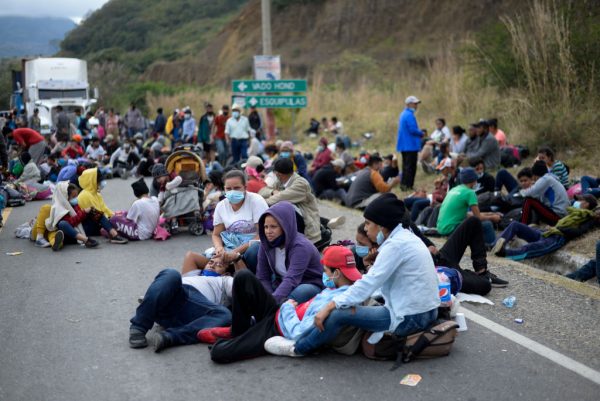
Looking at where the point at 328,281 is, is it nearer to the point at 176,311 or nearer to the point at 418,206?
the point at 176,311

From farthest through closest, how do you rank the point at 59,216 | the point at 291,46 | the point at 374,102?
the point at 291,46, the point at 374,102, the point at 59,216

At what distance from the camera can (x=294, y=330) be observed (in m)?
6.17

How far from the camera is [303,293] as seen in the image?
670cm

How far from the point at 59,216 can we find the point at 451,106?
15701 millimetres

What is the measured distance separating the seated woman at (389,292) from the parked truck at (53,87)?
29.0 meters

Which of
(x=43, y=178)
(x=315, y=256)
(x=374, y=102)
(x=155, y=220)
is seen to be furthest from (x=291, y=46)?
(x=315, y=256)

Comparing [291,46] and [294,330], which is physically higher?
[291,46]

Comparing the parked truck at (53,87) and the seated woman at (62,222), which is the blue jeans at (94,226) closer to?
the seated woman at (62,222)

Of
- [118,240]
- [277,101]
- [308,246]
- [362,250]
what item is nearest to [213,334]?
[308,246]

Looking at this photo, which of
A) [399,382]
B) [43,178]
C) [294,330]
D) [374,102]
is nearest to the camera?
[399,382]

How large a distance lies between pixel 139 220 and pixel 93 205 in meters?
0.74

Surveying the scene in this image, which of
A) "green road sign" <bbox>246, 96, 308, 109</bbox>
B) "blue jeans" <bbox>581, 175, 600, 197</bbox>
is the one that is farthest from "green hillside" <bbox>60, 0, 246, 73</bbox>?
"blue jeans" <bbox>581, 175, 600, 197</bbox>

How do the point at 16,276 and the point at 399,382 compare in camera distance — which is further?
the point at 16,276

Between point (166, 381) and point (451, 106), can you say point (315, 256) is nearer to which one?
point (166, 381)
